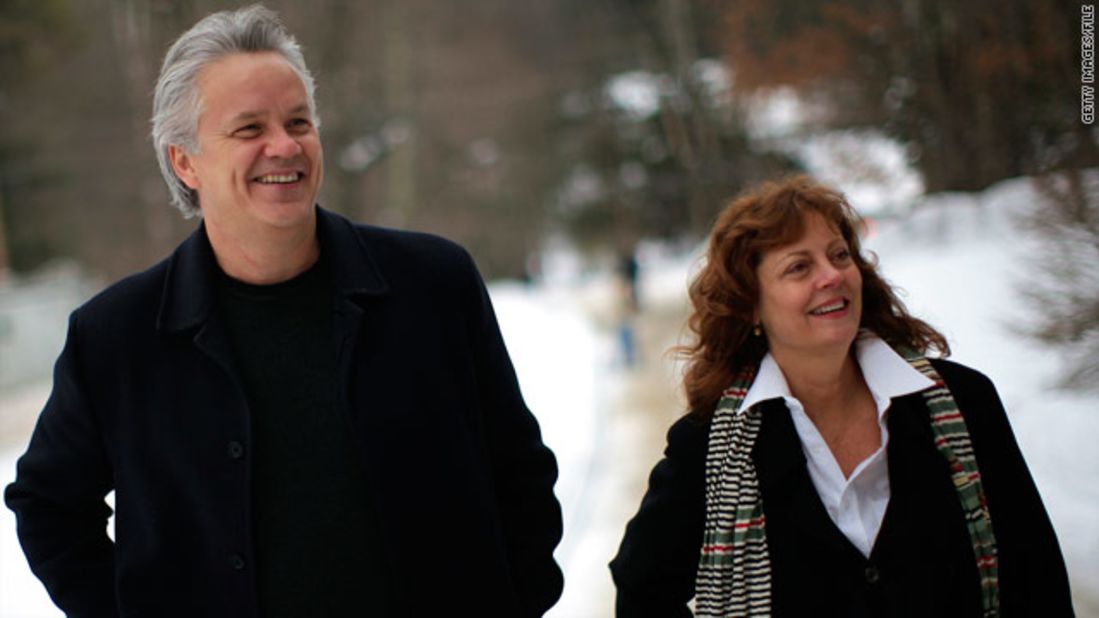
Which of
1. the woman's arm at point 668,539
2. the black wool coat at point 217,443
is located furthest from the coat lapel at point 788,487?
the black wool coat at point 217,443

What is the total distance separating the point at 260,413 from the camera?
6.98ft

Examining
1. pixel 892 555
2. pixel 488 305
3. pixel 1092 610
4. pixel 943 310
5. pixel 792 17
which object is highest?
pixel 792 17

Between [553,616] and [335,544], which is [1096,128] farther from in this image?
[335,544]

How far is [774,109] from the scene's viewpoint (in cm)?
2494

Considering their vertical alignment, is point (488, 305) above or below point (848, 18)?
below

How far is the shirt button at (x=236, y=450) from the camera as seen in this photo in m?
2.07

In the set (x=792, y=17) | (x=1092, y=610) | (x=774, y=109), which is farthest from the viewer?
(x=774, y=109)

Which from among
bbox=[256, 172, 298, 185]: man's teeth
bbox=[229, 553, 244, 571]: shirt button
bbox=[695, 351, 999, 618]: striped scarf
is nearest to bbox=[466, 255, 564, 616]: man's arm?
bbox=[695, 351, 999, 618]: striped scarf

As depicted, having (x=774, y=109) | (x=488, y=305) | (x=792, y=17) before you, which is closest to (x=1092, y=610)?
(x=488, y=305)

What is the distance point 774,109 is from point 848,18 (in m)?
9.80

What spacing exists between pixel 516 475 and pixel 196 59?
113 cm

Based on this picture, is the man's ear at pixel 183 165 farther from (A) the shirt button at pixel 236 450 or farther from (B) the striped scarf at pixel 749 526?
(B) the striped scarf at pixel 749 526

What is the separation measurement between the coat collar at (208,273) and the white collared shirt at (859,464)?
2.92ft

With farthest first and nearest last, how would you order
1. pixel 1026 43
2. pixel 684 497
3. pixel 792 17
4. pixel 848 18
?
pixel 792 17 < pixel 848 18 < pixel 1026 43 < pixel 684 497
